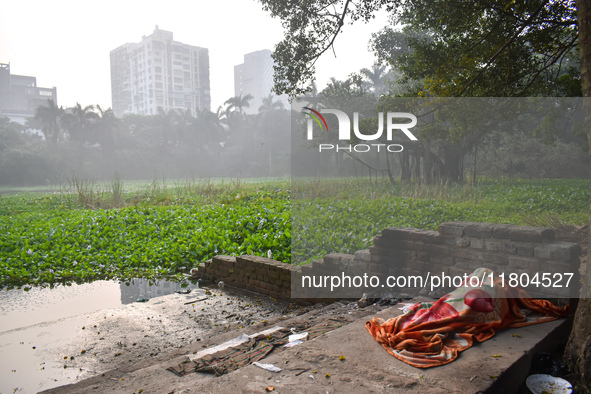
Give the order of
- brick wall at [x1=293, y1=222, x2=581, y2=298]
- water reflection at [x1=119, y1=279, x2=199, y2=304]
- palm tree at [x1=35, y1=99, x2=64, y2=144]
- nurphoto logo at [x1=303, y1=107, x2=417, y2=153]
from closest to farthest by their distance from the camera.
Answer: brick wall at [x1=293, y1=222, x2=581, y2=298] < nurphoto logo at [x1=303, y1=107, x2=417, y2=153] < water reflection at [x1=119, y1=279, x2=199, y2=304] < palm tree at [x1=35, y1=99, x2=64, y2=144]

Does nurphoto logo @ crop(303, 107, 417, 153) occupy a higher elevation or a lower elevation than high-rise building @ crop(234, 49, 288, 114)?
lower

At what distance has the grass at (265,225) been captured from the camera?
4184 mm

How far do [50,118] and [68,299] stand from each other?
118 ft

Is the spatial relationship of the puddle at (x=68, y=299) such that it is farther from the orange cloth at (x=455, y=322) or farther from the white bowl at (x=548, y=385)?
the white bowl at (x=548, y=385)

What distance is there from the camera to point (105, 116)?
3697cm

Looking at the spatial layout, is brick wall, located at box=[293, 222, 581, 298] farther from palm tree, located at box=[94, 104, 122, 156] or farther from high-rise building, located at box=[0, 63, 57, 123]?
high-rise building, located at box=[0, 63, 57, 123]

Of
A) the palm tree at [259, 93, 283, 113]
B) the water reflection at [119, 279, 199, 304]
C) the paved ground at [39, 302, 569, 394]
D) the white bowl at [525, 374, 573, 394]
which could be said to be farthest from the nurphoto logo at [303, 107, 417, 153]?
the palm tree at [259, 93, 283, 113]

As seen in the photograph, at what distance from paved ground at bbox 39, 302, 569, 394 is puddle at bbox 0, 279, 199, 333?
2168 mm

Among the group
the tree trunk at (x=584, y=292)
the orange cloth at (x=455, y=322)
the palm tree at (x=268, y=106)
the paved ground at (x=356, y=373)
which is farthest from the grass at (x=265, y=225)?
the palm tree at (x=268, y=106)

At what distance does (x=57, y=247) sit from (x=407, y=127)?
5.93 meters

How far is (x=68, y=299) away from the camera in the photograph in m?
5.08

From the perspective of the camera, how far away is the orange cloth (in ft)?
8.05

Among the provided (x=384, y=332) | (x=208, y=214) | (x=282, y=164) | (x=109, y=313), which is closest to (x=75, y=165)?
(x=282, y=164)

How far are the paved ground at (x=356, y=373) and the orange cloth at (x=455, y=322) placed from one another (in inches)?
2.4
